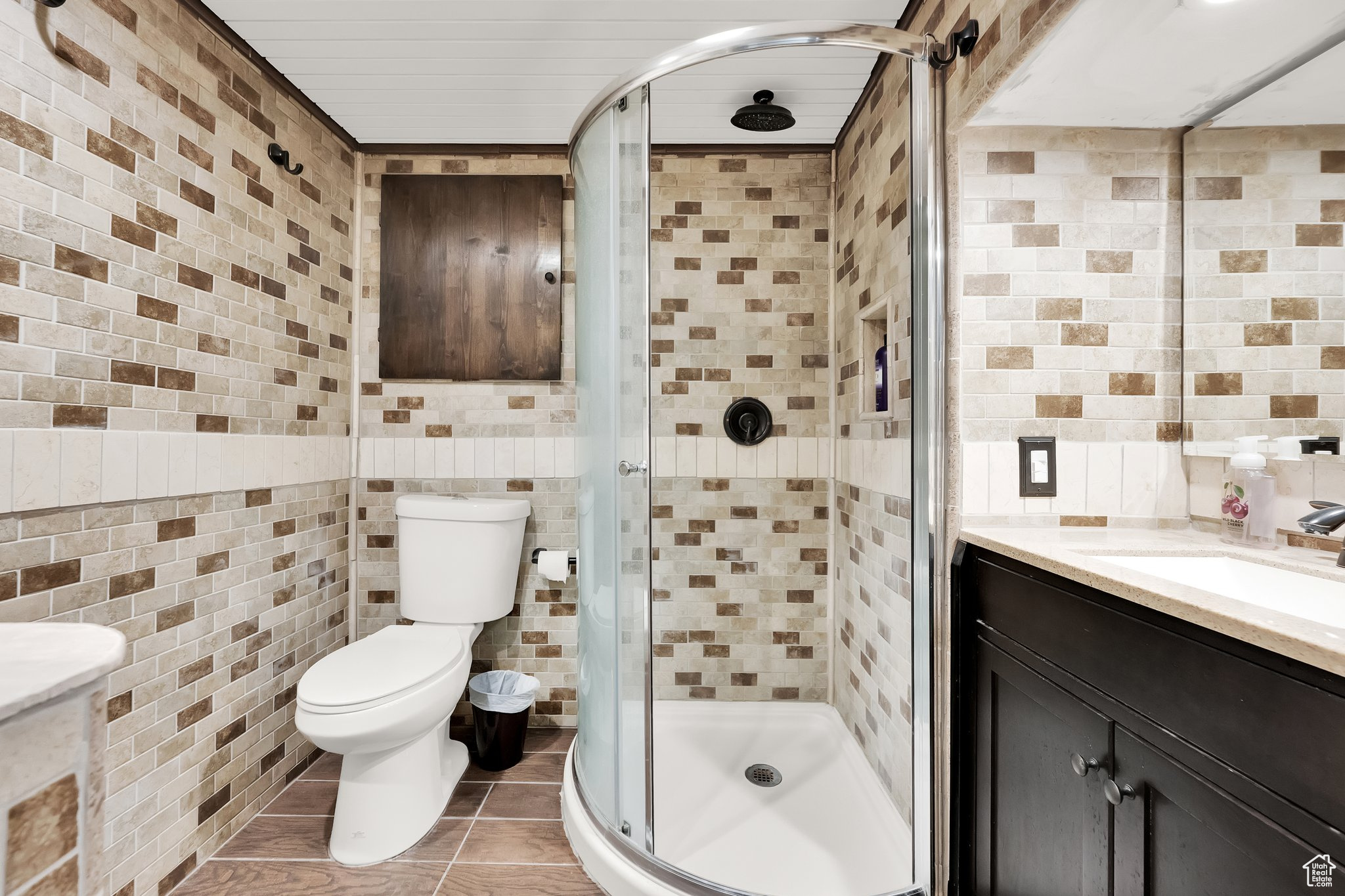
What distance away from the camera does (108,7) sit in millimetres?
1319

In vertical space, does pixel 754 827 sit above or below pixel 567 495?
below

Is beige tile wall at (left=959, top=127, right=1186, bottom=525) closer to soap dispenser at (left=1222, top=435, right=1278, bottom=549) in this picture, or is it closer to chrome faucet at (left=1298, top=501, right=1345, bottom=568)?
soap dispenser at (left=1222, top=435, right=1278, bottom=549)

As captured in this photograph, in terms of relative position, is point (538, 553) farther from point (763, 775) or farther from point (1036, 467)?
point (1036, 467)

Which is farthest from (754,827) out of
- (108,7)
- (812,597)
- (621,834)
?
(108,7)

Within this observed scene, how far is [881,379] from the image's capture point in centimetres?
177

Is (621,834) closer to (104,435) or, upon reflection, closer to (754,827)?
(754,827)

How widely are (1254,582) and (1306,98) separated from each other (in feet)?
2.64

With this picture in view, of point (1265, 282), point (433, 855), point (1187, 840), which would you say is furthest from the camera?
point (433, 855)

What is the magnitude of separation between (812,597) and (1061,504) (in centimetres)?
114

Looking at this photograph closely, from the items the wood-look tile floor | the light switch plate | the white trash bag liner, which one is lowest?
the wood-look tile floor

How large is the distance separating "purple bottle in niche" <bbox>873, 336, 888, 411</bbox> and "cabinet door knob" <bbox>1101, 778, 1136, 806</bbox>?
105 centimetres

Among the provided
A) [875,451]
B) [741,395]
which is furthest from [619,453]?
[741,395]

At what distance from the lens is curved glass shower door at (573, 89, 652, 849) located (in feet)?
4.68

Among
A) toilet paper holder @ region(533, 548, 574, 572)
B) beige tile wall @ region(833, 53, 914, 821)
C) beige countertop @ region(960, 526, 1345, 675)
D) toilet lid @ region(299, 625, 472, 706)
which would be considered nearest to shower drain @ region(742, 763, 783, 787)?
beige tile wall @ region(833, 53, 914, 821)
